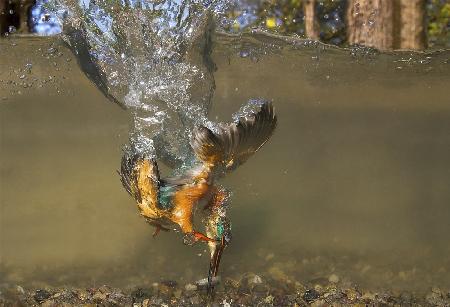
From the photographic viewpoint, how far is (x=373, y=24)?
4820 millimetres

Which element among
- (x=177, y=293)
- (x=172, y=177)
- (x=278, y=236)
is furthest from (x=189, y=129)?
(x=278, y=236)

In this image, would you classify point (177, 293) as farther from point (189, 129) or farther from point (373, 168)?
point (373, 168)

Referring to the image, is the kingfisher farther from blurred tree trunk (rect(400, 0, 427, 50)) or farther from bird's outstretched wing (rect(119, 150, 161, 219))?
blurred tree trunk (rect(400, 0, 427, 50))

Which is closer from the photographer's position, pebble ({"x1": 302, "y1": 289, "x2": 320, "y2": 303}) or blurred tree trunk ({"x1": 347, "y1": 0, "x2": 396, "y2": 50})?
pebble ({"x1": 302, "y1": 289, "x2": 320, "y2": 303})

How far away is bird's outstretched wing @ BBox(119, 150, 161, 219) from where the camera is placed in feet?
7.94

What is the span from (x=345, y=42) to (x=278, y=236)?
68.9 inches

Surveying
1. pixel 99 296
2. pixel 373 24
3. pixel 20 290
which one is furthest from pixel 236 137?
pixel 373 24

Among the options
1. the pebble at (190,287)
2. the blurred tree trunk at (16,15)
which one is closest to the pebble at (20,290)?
the pebble at (190,287)

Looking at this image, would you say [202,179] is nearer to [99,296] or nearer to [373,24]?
[99,296]

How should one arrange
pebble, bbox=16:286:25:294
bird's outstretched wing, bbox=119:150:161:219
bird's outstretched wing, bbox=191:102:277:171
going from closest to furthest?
bird's outstretched wing, bbox=191:102:277:171
bird's outstretched wing, bbox=119:150:161:219
pebble, bbox=16:286:25:294

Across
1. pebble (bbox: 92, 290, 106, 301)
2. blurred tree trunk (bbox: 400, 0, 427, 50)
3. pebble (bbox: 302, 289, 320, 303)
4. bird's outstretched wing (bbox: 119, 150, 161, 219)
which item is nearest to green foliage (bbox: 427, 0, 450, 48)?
blurred tree trunk (bbox: 400, 0, 427, 50)

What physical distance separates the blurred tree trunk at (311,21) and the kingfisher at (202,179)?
8.42ft

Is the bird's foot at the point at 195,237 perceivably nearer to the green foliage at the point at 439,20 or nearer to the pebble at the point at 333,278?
the pebble at the point at 333,278

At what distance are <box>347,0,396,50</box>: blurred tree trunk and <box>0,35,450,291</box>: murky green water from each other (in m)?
0.15
